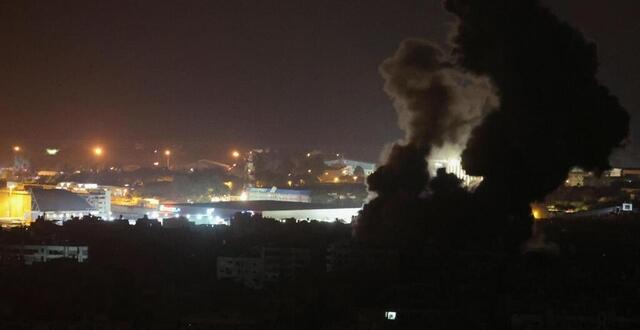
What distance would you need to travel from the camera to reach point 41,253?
1781 cm

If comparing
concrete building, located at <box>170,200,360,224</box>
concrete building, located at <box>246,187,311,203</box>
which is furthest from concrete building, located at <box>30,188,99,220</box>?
concrete building, located at <box>246,187,311,203</box>

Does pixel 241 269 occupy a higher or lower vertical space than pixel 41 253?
lower

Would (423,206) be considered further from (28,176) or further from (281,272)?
(28,176)

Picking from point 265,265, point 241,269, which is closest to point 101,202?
point 241,269

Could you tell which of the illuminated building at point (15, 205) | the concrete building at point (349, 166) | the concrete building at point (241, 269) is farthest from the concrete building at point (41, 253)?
the concrete building at point (349, 166)

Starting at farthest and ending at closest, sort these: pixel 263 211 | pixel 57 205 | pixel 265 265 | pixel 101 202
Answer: pixel 101 202 < pixel 263 211 < pixel 57 205 < pixel 265 265

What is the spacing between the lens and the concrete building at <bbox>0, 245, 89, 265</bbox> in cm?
1758

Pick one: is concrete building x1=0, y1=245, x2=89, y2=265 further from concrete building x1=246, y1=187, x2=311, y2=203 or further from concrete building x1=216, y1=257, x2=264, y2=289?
concrete building x1=246, y1=187, x2=311, y2=203

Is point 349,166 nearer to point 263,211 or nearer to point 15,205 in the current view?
point 263,211

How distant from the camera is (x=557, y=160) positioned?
16.1 meters

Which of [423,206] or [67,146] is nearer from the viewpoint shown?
[423,206]

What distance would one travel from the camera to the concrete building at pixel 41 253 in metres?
17.6

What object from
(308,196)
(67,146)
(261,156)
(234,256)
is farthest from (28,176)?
(234,256)

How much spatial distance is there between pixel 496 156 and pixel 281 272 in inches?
164
